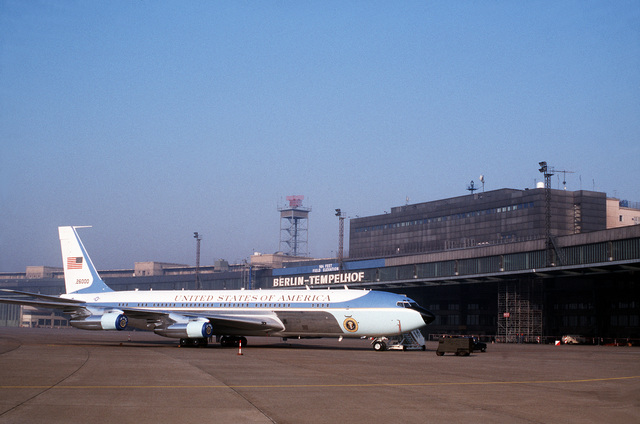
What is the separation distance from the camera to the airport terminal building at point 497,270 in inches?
2987

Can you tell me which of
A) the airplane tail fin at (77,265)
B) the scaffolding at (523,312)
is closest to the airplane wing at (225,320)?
the airplane tail fin at (77,265)

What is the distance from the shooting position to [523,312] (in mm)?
81312

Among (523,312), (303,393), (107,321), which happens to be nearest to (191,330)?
(107,321)

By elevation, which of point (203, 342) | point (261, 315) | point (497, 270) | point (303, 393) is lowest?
point (203, 342)

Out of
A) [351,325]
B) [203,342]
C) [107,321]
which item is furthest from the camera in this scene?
[203,342]

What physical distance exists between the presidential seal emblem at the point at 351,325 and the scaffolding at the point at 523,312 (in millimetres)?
38802

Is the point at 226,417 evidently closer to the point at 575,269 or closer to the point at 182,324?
the point at 182,324

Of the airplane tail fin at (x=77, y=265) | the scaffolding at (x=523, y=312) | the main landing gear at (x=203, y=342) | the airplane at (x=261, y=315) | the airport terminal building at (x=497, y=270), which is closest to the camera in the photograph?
the airplane at (x=261, y=315)

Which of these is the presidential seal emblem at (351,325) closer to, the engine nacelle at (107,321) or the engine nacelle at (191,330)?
the engine nacelle at (191,330)

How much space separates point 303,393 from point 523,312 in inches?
2580

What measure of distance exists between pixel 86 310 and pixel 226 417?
39.4 m

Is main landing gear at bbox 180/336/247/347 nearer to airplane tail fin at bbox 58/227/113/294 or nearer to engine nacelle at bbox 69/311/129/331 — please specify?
engine nacelle at bbox 69/311/129/331

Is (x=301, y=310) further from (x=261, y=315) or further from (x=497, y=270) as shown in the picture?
(x=497, y=270)

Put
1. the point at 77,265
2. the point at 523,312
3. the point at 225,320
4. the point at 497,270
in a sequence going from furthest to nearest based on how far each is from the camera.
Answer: the point at 497,270 < the point at 523,312 < the point at 77,265 < the point at 225,320
